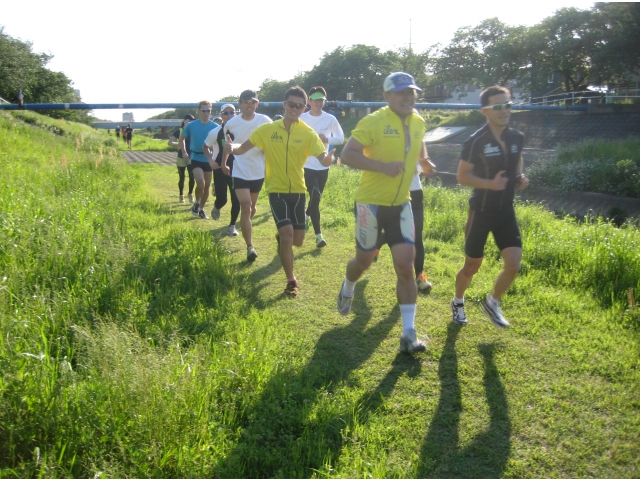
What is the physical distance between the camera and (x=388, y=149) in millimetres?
4281

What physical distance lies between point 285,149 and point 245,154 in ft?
5.96

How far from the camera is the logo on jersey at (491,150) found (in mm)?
4441

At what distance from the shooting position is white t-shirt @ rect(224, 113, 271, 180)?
731cm

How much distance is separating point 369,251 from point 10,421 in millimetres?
2799

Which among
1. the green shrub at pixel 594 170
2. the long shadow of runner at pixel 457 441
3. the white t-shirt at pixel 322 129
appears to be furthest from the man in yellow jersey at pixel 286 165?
the green shrub at pixel 594 170

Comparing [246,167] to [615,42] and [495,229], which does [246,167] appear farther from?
[615,42]

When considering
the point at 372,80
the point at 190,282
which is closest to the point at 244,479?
the point at 190,282

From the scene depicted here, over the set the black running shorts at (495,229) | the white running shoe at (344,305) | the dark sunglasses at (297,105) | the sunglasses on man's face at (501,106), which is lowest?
the white running shoe at (344,305)

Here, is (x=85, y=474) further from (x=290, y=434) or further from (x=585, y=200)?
(x=585, y=200)

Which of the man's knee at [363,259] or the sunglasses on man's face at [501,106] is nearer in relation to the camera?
the sunglasses on man's face at [501,106]

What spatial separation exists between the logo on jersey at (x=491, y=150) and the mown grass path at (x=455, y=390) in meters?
1.56

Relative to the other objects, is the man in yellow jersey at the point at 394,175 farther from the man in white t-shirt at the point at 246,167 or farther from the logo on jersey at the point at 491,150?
the man in white t-shirt at the point at 246,167

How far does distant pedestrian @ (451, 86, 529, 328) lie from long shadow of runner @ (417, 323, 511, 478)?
3.58 feet

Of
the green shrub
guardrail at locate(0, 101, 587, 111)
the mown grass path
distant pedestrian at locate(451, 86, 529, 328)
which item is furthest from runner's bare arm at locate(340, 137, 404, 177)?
guardrail at locate(0, 101, 587, 111)
